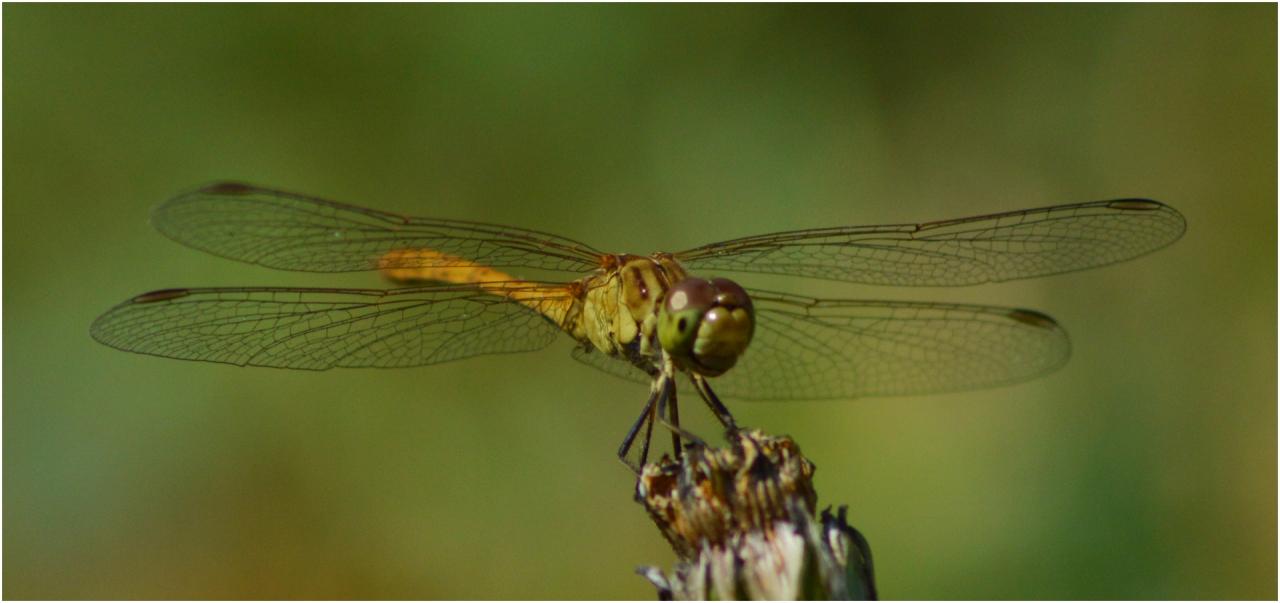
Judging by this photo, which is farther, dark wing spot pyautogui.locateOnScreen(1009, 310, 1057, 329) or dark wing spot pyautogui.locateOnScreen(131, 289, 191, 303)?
dark wing spot pyautogui.locateOnScreen(1009, 310, 1057, 329)

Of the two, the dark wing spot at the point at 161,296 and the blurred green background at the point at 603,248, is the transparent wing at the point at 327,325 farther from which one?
the blurred green background at the point at 603,248

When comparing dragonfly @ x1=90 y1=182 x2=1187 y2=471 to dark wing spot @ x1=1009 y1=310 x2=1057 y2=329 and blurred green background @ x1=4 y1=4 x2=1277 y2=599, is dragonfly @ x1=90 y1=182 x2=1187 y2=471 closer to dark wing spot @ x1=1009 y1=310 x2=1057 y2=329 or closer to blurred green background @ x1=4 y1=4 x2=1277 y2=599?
dark wing spot @ x1=1009 y1=310 x2=1057 y2=329

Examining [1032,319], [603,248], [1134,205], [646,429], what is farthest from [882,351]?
[603,248]

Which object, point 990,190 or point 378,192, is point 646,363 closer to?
point 378,192

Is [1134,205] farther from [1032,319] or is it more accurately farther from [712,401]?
[712,401]

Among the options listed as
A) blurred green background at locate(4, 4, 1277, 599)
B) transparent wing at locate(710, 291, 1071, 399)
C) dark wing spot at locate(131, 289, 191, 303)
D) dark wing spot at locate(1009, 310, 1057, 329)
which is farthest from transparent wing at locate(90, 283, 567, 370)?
dark wing spot at locate(1009, 310, 1057, 329)

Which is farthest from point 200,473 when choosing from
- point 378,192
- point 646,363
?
point 646,363
